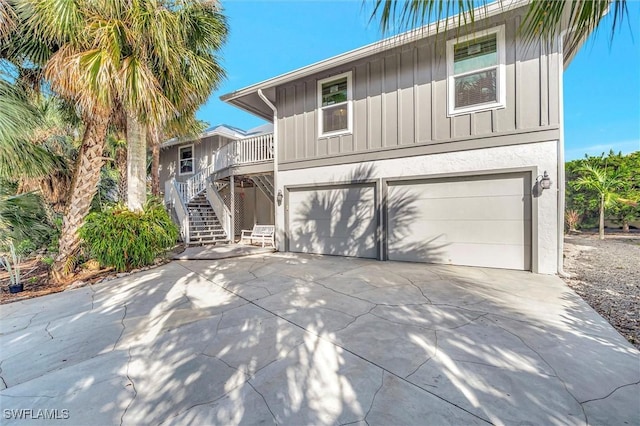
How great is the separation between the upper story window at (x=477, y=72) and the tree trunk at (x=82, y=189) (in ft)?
25.8

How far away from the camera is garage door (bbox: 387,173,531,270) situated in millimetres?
5453

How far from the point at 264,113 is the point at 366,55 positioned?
4.68m

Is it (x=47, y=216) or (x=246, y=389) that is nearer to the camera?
(x=246, y=389)

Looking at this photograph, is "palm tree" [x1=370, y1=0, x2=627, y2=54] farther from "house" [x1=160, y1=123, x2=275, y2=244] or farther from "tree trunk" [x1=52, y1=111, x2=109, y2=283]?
"house" [x1=160, y1=123, x2=275, y2=244]

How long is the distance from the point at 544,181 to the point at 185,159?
1506 cm

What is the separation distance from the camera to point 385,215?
22.2 ft

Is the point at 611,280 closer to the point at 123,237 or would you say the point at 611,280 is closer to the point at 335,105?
the point at 335,105

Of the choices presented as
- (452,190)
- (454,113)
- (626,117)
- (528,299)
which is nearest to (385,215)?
(452,190)

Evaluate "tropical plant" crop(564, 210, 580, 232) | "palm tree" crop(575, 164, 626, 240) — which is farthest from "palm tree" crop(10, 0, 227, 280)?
"tropical plant" crop(564, 210, 580, 232)

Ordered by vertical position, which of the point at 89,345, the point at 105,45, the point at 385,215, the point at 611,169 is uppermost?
the point at 105,45

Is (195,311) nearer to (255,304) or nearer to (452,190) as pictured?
(255,304)

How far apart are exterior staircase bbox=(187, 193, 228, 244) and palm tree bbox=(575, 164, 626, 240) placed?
576 inches

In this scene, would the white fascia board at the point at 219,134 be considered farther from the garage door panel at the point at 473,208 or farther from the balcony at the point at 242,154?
the garage door panel at the point at 473,208

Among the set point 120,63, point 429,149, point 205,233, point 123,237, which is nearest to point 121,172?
point 205,233
